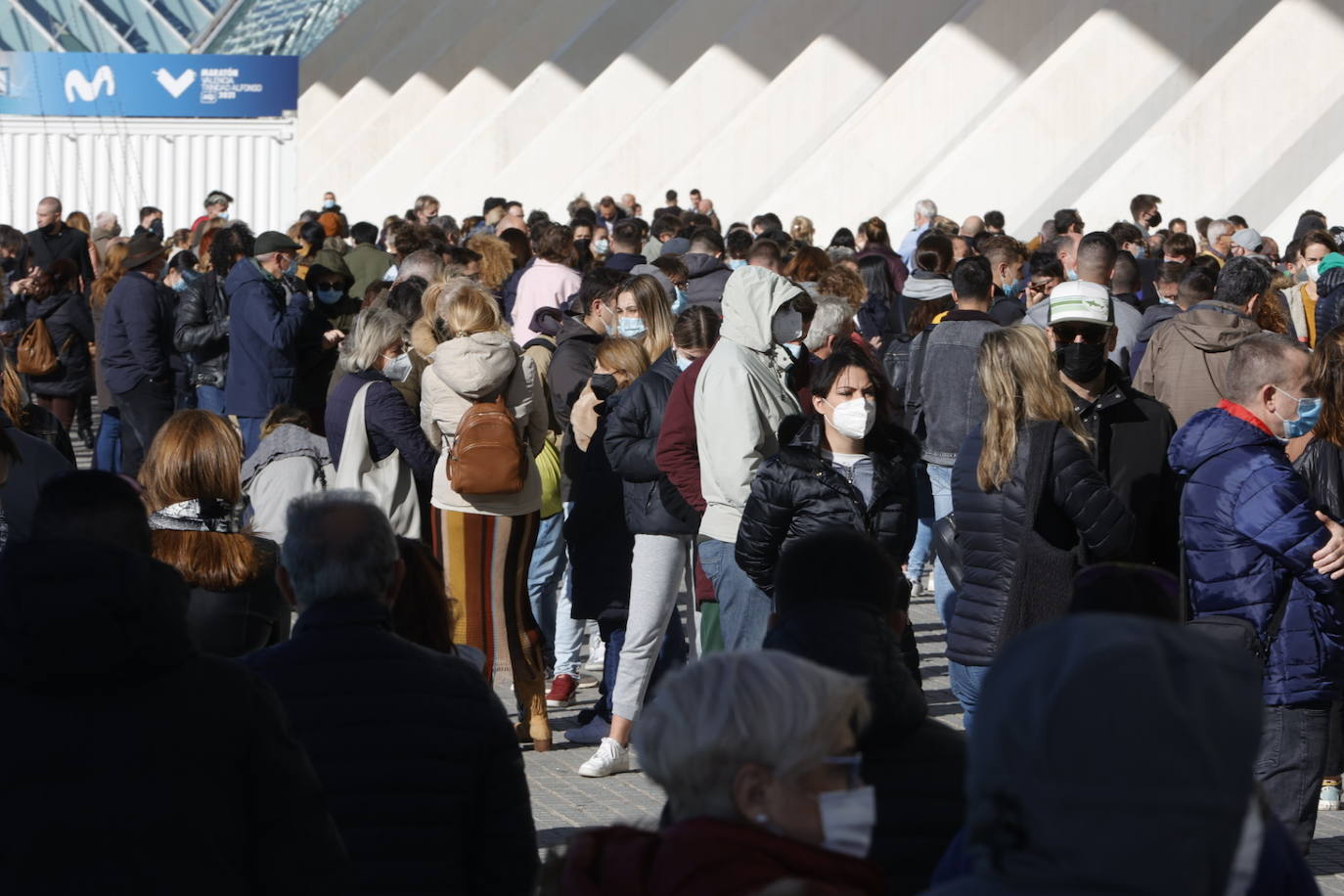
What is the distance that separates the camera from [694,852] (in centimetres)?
214

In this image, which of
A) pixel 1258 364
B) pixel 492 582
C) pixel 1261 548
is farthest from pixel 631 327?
pixel 1261 548

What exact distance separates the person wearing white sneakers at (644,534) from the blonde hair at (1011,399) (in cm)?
146

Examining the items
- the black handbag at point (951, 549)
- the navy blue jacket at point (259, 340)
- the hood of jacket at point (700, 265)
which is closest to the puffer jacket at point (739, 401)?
the black handbag at point (951, 549)

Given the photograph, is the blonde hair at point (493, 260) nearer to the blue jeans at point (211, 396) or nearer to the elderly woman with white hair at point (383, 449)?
the blue jeans at point (211, 396)

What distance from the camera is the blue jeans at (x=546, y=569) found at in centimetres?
793

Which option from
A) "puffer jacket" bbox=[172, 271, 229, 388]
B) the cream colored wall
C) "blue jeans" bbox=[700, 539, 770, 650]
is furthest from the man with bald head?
the cream colored wall

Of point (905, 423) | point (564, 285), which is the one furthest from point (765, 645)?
point (564, 285)

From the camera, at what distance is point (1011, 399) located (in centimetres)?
539

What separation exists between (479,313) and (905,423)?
9.69 feet

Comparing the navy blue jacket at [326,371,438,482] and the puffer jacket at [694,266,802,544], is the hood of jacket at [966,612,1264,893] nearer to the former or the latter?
the puffer jacket at [694,266,802,544]

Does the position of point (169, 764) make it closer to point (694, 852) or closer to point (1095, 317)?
point (694, 852)

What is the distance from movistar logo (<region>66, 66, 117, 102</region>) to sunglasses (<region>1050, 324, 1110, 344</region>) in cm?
1969

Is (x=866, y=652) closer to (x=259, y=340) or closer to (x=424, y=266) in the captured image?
(x=424, y=266)

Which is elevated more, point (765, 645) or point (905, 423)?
point (905, 423)
